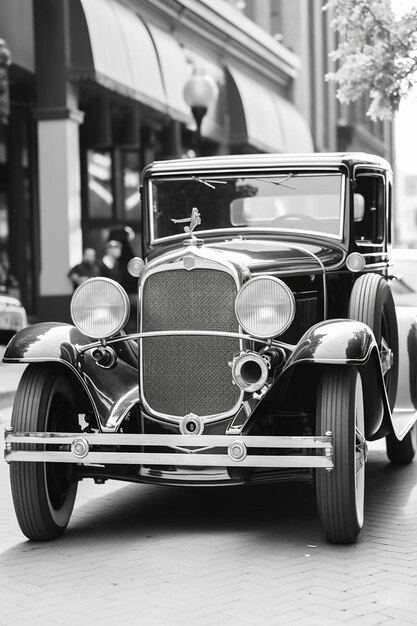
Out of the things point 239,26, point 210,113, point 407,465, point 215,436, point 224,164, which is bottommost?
point 407,465

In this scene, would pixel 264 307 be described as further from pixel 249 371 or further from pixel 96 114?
pixel 96 114

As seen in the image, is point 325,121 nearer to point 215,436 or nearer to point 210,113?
point 210,113

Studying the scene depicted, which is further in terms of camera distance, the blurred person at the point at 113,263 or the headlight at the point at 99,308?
the blurred person at the point at 113,263

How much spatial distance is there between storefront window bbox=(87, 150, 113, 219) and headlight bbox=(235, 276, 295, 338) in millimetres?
17396

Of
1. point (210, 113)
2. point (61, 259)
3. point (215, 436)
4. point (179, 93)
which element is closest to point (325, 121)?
point (210, 113)

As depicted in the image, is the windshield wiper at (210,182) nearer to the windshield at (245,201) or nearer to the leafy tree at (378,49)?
the windshield at (245,201)

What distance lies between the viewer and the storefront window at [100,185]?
22734 millimetres

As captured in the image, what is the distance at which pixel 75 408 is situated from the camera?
607 centimetres

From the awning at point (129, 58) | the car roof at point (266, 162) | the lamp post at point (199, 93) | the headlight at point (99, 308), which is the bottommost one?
the headlight at point (99, 308)

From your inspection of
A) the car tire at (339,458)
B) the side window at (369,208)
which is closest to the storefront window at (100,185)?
the side window at (369,208)

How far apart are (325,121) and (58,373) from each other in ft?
120

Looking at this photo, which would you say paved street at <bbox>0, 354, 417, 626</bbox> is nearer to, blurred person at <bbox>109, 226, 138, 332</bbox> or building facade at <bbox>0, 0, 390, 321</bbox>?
blurred person at <bbox>109, 226, 138, 332</bbox>

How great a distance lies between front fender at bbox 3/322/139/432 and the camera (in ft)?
18.7

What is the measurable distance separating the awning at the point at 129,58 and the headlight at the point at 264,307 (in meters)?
13.1
